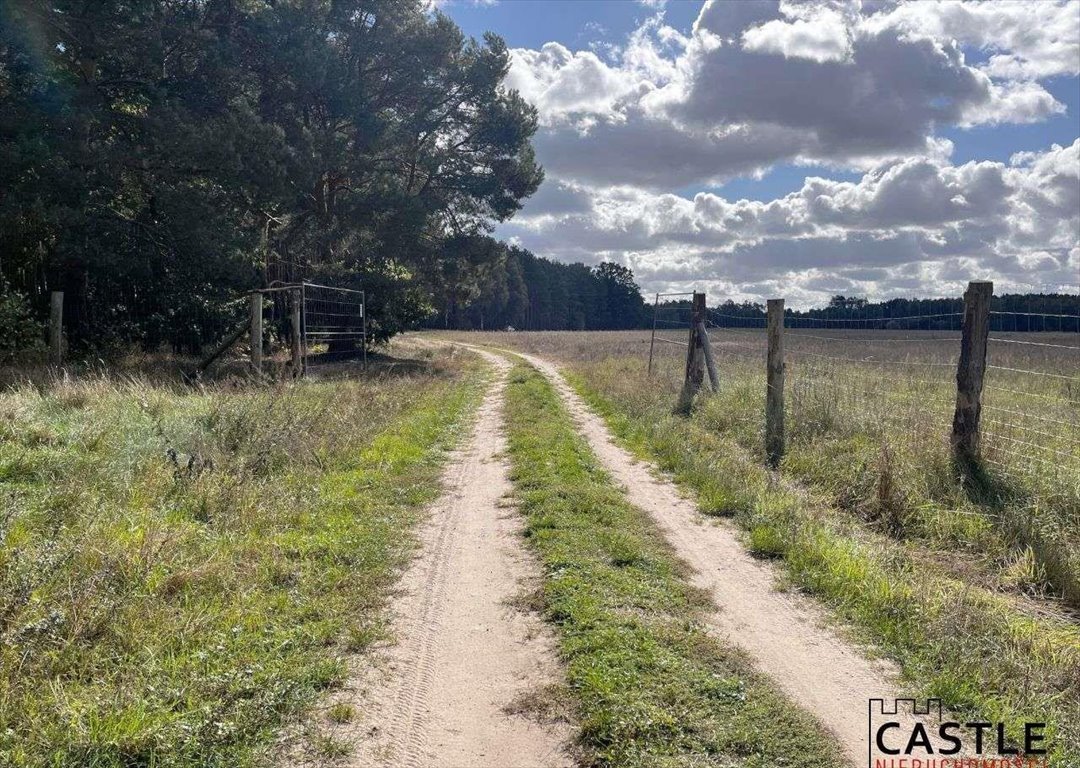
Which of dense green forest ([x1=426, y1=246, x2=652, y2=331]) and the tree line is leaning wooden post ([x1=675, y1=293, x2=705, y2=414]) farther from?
dense green forest ([x1=426, y1=246, x2=652, y2=331])

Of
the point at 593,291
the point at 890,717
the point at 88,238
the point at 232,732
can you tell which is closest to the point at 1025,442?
the point at 890,717

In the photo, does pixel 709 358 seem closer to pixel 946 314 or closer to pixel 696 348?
pixel 696 348

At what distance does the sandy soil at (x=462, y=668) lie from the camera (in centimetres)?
319

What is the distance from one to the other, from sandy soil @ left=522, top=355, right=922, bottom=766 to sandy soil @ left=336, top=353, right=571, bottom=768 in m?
1.23

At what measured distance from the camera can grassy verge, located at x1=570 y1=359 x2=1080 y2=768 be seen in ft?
11.9

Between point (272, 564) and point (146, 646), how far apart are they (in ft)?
4.38

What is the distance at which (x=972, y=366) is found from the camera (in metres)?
7.32

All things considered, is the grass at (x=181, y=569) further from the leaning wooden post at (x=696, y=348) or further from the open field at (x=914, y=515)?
the leaning wooden post at (x=696, y=348)

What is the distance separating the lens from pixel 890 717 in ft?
11.3

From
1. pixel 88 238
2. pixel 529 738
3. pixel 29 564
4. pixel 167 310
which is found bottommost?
pixel 529 738

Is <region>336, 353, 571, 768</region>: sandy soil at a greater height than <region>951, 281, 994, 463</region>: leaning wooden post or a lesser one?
lesser

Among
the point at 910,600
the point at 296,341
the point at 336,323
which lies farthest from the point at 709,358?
the point at 336,323

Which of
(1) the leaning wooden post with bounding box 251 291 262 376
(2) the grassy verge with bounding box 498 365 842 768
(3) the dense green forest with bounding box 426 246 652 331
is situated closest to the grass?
(2) the grassy verge with bounding box 498 365 842 768

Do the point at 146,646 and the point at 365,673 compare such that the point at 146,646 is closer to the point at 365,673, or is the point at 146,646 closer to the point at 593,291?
the point at 365,673
